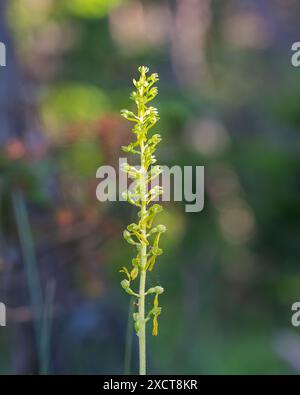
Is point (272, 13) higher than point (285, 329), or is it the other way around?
point (272, 13)

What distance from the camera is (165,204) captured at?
16.8ft

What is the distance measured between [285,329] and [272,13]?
4743 millimetres

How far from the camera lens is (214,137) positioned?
802 cm

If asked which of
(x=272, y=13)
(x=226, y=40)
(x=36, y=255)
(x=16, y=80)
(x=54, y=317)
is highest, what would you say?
(x=272, y=13)

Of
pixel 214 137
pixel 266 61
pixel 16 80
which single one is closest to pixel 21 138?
pixel 16 80

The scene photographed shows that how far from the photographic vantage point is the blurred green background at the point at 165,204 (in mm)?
3697

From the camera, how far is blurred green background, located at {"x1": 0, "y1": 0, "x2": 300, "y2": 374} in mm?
3697

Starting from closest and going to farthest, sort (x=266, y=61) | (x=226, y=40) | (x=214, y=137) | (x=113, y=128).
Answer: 1. (x=113, y=128)
2. (x=214, y=137)
3. (x=226, y=40)
4. (x=266, y=61)

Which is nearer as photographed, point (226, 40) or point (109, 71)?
point (109, 71)

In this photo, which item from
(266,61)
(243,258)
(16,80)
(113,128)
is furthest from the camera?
(266,61)

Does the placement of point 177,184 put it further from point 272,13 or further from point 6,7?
point 272,13

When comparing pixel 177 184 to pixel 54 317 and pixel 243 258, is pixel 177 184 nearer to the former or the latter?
pixel 54 317

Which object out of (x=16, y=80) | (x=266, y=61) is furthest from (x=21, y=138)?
(x=266, y=61)

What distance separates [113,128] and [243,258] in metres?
3.99
